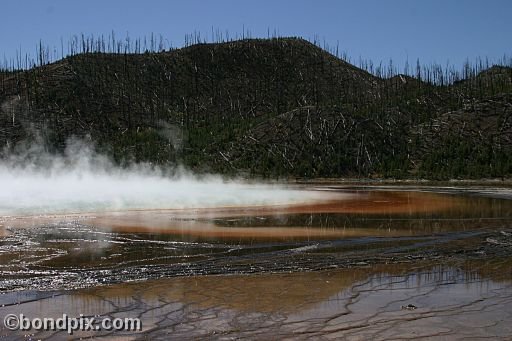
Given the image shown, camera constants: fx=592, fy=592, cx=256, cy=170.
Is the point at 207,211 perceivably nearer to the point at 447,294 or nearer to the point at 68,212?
the point at 68,212

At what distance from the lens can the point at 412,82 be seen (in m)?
116

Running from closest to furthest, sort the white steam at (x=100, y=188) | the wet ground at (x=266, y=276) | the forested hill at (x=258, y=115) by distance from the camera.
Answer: the wet ground at (x=266, y=276) < the white steam at (x=100, y=188) < the forested hill at (x=258, y=115)

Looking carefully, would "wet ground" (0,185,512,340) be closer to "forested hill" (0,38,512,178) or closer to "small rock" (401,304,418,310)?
"small rock" (401,304,418,310)

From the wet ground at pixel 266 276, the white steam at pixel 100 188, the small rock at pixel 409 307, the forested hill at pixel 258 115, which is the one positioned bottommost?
the small rock at pixel 409 307

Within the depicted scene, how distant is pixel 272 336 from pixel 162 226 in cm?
1407

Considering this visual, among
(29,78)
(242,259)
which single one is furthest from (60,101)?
(242,259)

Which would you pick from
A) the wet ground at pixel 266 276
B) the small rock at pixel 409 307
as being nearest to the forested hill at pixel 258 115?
the wet ground at pixel 266 276

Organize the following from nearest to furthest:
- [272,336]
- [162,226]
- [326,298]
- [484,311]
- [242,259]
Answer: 1. [272,336]
2. [484,311]
3. [326,298]
4. [242,259]
5. [162,226]

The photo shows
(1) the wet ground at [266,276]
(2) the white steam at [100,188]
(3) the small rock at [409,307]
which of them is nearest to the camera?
(1) the wet ground at [266,276]

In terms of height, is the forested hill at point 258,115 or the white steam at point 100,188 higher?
the forested hill at point 258,115

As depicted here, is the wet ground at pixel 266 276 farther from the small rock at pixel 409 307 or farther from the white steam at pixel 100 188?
the white steam at pixel 100 188

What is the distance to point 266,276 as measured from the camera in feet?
42.5

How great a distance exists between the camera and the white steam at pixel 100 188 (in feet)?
104

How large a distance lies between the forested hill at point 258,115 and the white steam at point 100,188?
5.09 m
